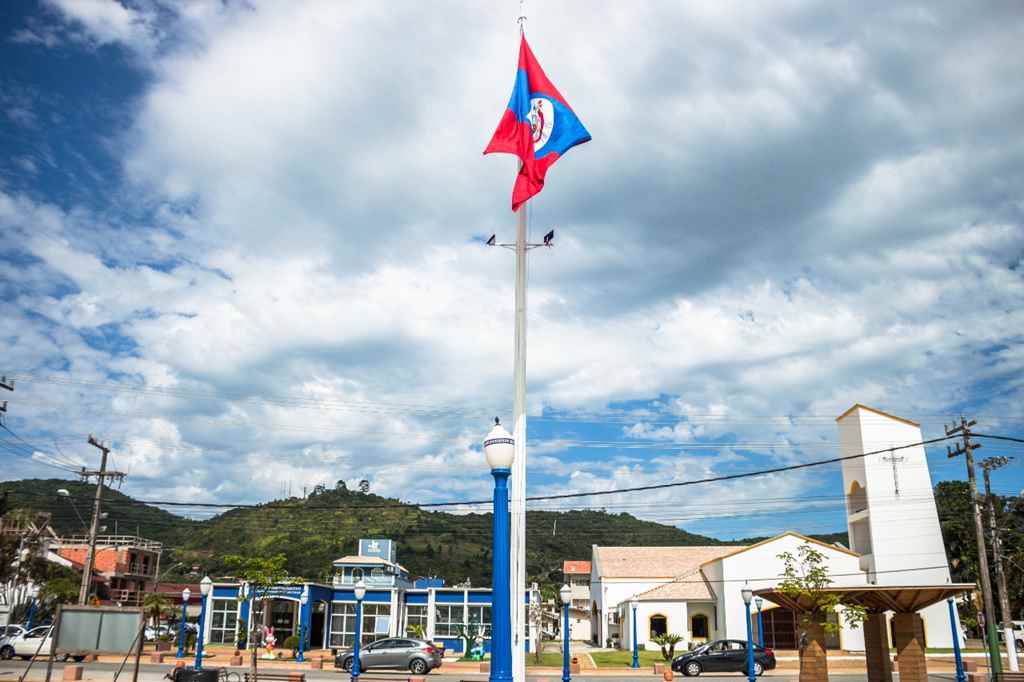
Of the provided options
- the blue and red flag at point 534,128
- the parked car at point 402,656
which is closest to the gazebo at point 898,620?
the blue and red flag at point 534,128

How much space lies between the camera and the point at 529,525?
440 ft

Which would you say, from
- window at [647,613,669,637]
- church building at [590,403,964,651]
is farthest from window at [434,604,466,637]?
window at [647,613,669,637]

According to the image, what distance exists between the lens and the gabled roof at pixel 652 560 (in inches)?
2505

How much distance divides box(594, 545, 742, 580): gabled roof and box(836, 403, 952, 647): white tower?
49.6 feet

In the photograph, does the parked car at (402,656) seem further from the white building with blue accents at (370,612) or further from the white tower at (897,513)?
the white tower at (897,513)

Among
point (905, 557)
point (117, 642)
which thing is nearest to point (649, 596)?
point (905, 557)

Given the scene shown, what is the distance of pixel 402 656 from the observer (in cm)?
Answer: 3347

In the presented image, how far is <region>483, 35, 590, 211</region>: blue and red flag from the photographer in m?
12.9

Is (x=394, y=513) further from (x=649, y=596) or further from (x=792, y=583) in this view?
(x=792, y=583)

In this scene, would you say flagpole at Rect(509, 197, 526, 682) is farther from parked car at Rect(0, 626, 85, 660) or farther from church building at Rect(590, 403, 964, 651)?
church building at Rect(590, 403, 964, 651)

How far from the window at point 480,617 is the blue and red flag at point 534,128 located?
126 feet

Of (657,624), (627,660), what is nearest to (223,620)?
(627,660)

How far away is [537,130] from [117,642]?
52.6 feet

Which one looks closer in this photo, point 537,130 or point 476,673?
point 537,130
